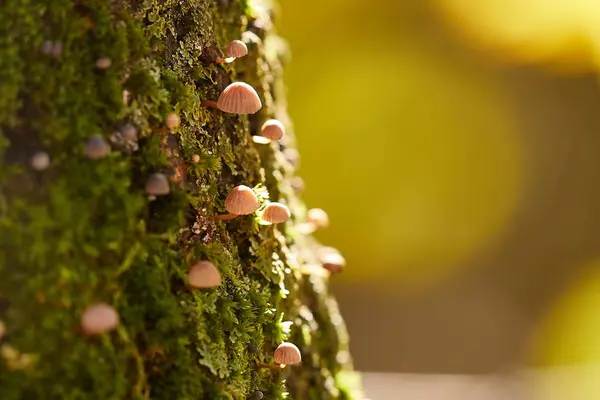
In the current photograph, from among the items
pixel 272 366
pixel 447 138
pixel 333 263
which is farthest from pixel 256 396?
pixel 447 138

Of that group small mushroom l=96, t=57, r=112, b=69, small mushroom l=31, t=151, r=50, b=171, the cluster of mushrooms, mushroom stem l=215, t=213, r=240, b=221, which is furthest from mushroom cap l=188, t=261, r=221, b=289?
small mushroom l=96, t=57, r=112, b=69

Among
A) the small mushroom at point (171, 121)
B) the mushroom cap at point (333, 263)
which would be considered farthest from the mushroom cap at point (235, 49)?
the mushroom cap at point (333, 263)

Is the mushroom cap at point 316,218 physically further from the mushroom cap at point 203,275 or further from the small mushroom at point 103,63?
the small mushroom at point 103,63

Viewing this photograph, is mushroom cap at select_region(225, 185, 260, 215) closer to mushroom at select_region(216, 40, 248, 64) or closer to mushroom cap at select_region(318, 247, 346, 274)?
mushroom at select_region(216, 40, 248, 64)

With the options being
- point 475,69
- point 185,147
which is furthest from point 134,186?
point 475,69

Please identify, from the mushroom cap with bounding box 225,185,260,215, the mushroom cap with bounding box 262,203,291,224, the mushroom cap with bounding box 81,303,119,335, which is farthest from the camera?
the mushroom cap with bounding box 262,203,291,224

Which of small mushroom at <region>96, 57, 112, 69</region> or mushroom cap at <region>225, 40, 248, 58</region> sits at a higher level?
mushroom cap at <region>225, 40, 248, 58</region>

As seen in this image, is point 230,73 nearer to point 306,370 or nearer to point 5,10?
point 5,10
